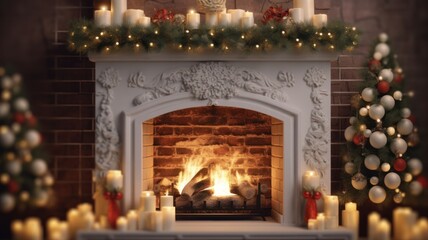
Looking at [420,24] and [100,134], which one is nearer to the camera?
[420,24]

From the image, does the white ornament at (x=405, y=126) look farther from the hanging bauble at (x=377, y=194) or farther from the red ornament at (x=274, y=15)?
the red ornament at (x=274, y=15)

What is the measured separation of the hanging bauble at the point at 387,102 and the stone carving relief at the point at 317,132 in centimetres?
43

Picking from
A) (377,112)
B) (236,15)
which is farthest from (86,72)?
(377,112)

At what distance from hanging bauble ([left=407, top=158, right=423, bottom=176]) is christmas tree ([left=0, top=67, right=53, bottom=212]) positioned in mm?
2605

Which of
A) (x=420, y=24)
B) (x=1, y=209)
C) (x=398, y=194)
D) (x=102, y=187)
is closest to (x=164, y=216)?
(x=102, y=187)

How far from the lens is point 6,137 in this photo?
4176mm

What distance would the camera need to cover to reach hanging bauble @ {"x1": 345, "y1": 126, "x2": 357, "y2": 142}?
5480 mm

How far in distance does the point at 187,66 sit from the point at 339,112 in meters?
1.37

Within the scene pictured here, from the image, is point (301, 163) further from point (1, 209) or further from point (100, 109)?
point (1, 209)

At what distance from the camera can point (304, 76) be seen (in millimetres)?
5512

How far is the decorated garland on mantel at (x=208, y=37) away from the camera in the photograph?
5289 millimetres

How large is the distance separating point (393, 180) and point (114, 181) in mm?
2047

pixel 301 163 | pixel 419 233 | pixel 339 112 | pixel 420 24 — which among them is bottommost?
pixel 419 233

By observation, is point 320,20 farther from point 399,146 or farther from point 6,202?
point 6,202
